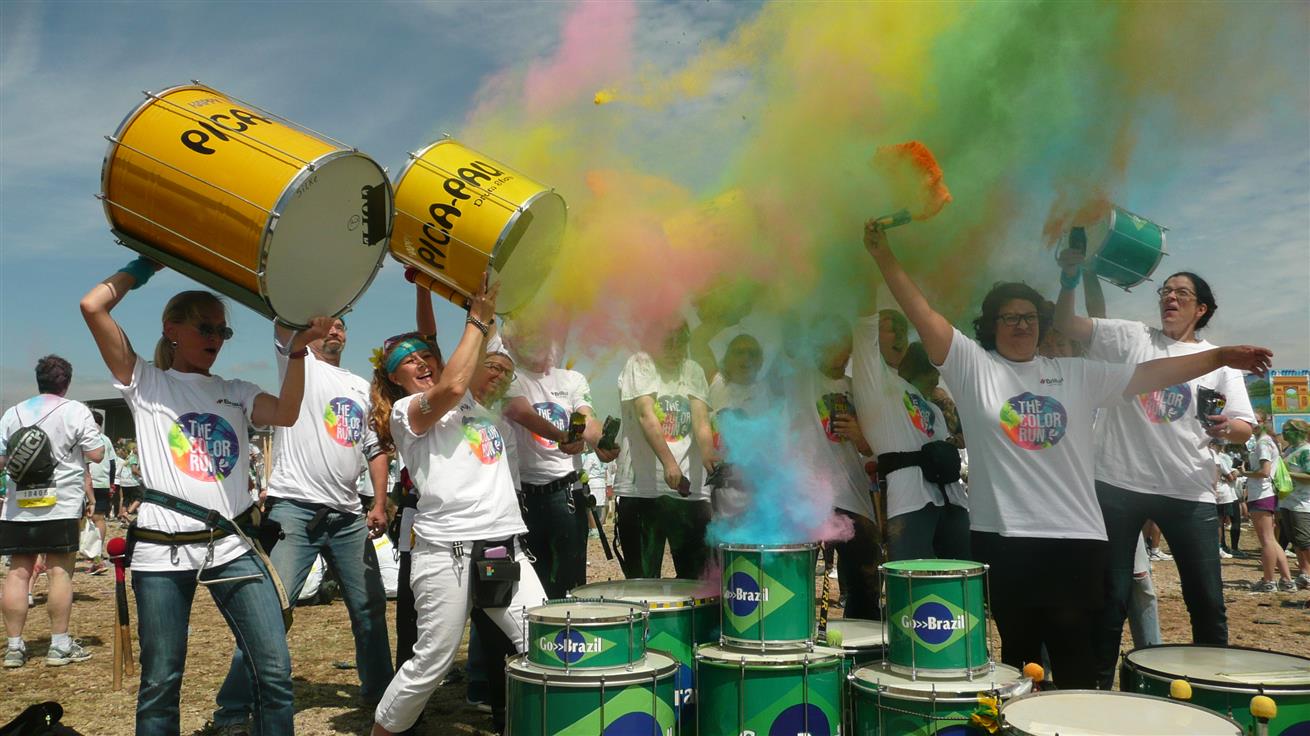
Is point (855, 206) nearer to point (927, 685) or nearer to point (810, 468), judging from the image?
point (810, 468)

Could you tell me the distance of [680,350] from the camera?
17.2 feet

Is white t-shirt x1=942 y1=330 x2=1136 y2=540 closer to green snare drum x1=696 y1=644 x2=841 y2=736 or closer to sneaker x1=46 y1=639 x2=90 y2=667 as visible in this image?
green snare drum x1=696 y1=644 x2=841 y2=736

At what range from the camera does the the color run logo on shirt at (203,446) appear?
11.7 feet

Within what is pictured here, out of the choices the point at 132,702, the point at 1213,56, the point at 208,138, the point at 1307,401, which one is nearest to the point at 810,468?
the point at 1213,56

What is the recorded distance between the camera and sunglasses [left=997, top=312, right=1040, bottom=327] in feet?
12.7

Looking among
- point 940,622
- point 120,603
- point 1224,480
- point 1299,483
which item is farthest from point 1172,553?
point 1224,480

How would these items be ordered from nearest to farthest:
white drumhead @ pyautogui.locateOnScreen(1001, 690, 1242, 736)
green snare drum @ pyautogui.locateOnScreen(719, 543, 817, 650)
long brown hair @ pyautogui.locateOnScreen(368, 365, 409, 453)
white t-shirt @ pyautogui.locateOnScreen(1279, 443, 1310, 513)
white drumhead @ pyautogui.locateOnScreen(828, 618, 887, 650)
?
white drumhead @ pyautogui.locateOnScreen(1001, 690, 1242, 736) → green snare drum @ pyautogui.locateOnScreen(719, 543, 817, 650) → white drumhead @ pyautogui.locateOnScreen(828, 618, 887, 650) → long brown hair @ pyautogui.locateOnScreen(368, 365, 409, 453) → white t-shirt @ pyautogui.locateOnScreen(1279, 443, 1310, 513)

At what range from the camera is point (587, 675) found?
322cm

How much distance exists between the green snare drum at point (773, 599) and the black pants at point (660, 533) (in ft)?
5.33

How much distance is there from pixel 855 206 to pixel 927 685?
2024 mm

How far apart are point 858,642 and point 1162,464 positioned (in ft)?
6.30

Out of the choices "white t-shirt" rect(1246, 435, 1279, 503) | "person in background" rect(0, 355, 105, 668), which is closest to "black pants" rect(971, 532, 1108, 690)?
"person in background" rect(0, 355, 105, 668)

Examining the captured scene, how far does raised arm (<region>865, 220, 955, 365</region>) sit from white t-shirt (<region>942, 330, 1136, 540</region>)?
0.05 meters

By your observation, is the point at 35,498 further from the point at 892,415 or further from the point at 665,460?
the point at 892,415
